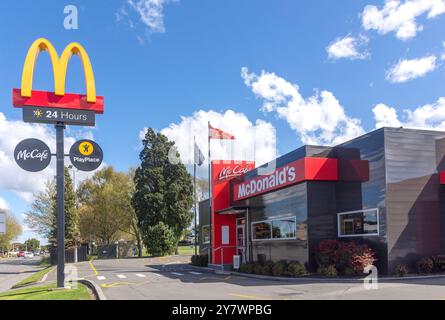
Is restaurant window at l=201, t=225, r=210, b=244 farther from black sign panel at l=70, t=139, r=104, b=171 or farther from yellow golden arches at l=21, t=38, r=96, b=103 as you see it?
yellow golden arches at l=21, t=38, r=96, b=103

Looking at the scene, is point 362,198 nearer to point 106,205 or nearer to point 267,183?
point 267,183

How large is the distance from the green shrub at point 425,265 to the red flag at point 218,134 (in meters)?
14.9

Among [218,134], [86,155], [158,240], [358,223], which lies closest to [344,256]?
[358,223]

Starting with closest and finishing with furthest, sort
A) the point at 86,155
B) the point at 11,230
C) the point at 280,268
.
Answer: the point at 86,155, the point at 280,268, the point at 11,230

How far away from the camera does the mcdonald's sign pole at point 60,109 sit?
15430 mm

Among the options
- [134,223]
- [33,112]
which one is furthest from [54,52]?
[134,223]

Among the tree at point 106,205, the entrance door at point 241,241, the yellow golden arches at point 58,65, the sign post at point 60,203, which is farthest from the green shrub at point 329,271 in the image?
the tree at point 106,205

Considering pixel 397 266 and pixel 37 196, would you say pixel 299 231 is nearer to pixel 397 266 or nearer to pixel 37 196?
pixel 397 266

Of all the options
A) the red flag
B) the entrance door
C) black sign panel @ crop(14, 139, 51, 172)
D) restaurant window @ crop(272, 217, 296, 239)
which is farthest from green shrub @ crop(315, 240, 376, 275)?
the red flag

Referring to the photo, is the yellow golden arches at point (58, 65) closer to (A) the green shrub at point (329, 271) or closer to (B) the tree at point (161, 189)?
(A) the green shrub at point (329, 271)

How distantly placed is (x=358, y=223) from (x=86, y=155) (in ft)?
34.8

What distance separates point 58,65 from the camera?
15.9m

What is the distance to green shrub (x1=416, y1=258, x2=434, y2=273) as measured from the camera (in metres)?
16.5
